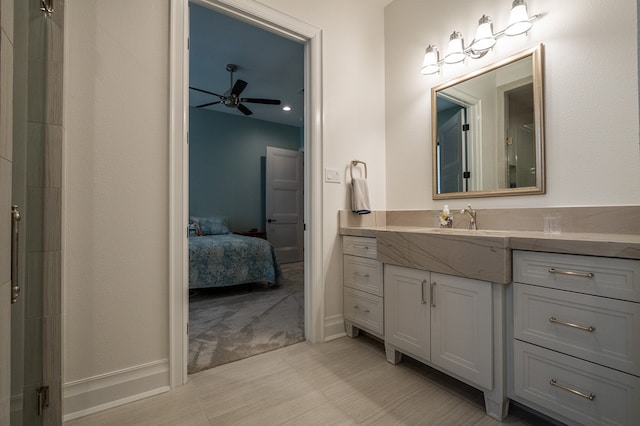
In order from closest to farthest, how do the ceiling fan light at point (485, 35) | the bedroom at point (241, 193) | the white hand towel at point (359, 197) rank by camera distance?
the ceiling fan light at point (485, 35), the white hand towel at point (359, 197), the bedroom at point (241, 193)

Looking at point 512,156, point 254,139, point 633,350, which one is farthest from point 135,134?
point 254,139

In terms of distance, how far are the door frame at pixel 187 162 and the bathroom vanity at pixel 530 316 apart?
0.63 m

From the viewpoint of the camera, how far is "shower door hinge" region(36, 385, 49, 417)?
1.12 m

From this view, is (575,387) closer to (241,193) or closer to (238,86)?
(238,86)

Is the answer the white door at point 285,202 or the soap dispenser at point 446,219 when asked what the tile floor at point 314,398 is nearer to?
the soap dispenser at point 446,219

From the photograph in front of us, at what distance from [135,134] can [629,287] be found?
224cm

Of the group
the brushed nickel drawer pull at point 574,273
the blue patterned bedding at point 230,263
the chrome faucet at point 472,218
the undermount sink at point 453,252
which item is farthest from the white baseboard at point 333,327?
the blue patterned bedding at point 230,263

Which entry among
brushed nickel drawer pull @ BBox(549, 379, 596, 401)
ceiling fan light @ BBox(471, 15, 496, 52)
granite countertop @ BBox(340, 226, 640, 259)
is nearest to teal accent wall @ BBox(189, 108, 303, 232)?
ceiling fan light @ BBox(471, 15, 496, 52)

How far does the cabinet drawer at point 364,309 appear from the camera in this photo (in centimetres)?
195

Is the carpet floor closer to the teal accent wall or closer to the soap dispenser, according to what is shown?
the soap dispenser

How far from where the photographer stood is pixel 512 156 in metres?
1.75

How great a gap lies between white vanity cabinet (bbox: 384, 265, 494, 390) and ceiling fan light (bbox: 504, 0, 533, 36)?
1470mm

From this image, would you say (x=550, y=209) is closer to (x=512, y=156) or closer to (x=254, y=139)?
(x=512, y=156)

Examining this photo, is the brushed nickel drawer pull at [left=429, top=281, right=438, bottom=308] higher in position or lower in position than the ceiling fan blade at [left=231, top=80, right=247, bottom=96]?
lower
